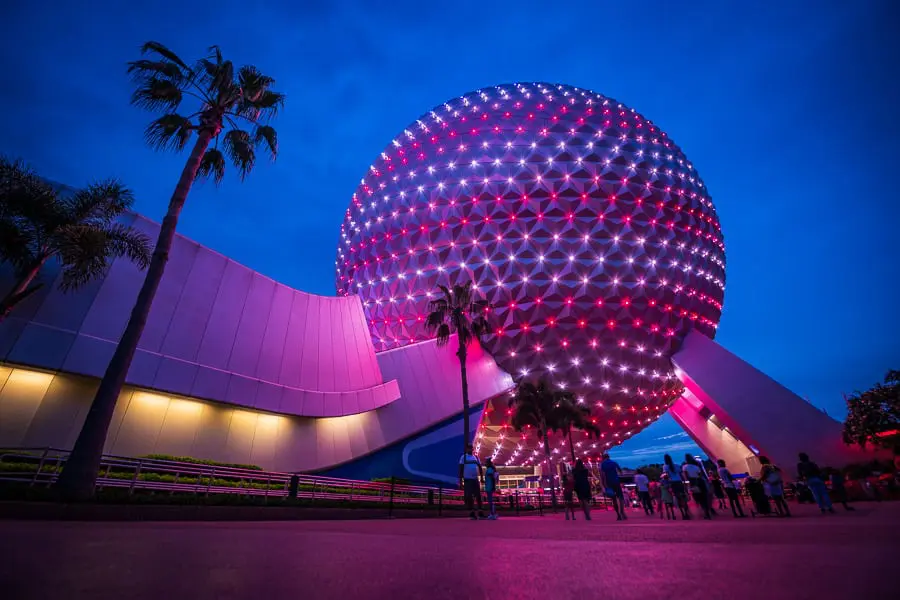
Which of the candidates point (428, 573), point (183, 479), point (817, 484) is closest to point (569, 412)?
point (817, 484)

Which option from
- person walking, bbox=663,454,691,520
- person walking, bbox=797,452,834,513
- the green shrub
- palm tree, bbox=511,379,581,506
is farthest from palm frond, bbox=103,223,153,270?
palm tree, bbox=511,379,581,506

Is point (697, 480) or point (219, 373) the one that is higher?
point (219, 373)

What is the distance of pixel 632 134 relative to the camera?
1109 inches

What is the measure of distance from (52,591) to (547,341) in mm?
24795

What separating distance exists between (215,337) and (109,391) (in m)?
6.94

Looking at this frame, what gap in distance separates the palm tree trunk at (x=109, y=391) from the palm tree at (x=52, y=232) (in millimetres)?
2379

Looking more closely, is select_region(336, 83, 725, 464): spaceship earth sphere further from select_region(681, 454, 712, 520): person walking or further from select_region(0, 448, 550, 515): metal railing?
select_region(681, 454, 712, 520): person walking

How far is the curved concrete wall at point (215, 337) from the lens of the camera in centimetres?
1255

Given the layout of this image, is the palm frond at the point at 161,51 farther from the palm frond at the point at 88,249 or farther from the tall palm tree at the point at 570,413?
the tall palm tree at the point at 570,413

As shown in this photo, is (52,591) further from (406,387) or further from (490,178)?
(490,178)

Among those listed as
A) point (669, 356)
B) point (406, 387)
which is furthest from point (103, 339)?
point (669, 356)

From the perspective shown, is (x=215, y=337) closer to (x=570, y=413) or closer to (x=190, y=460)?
(x=190, y=460)

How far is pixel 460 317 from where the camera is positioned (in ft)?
74.6

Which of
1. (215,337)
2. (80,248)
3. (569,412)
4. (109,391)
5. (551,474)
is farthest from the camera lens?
(569,412)
